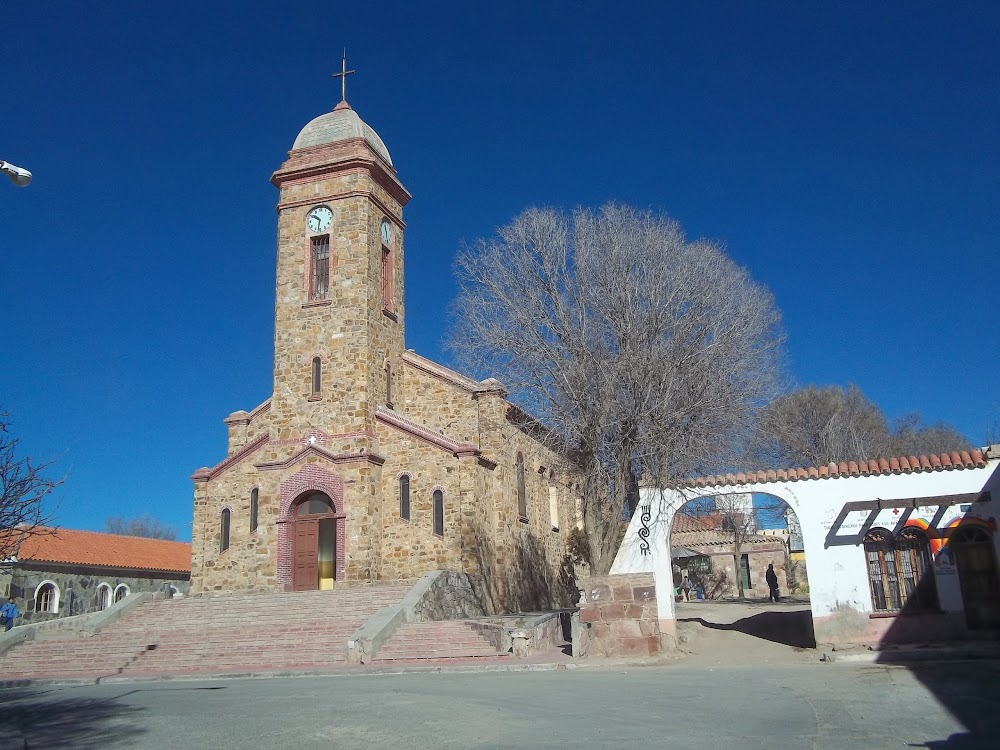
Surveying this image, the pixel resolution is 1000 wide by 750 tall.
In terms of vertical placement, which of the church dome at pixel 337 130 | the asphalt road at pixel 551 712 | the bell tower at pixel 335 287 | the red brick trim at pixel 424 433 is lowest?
the asphalt road at pixel 551 712

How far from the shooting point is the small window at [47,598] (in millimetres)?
31228

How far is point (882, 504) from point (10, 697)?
54.9 ft

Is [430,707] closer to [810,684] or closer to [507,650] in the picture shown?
[810,684]

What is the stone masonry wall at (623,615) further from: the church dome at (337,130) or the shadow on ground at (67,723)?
the church dome at (337,130)

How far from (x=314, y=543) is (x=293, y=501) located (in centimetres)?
140

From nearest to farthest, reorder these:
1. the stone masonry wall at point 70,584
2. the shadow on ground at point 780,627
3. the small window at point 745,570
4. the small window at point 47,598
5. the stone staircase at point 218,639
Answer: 1. the shadow on ground at point 780,627
2. the stone staircase at point 218,639
3. the stone masonry wall at point 70,584
4. the small window at point 47,598
5. the small window at point 745,570

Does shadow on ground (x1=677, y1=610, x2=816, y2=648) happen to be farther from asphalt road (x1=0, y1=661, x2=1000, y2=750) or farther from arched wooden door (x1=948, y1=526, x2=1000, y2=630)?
asphalt road (x1=0, y1=661, x2=1000, y2=750)

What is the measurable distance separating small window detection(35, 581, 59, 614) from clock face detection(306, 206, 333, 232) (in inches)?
656

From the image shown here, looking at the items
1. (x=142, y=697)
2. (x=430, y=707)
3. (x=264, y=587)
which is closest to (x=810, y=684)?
(x=430, y=707)

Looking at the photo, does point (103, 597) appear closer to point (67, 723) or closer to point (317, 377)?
point (317, 377)

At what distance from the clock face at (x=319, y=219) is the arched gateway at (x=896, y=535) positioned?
15899mm

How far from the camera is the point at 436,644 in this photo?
19.0 meters

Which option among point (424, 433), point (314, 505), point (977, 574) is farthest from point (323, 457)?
point (977, 574)

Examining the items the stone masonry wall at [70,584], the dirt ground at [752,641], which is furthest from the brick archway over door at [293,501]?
the dirt ground at [752,641]
